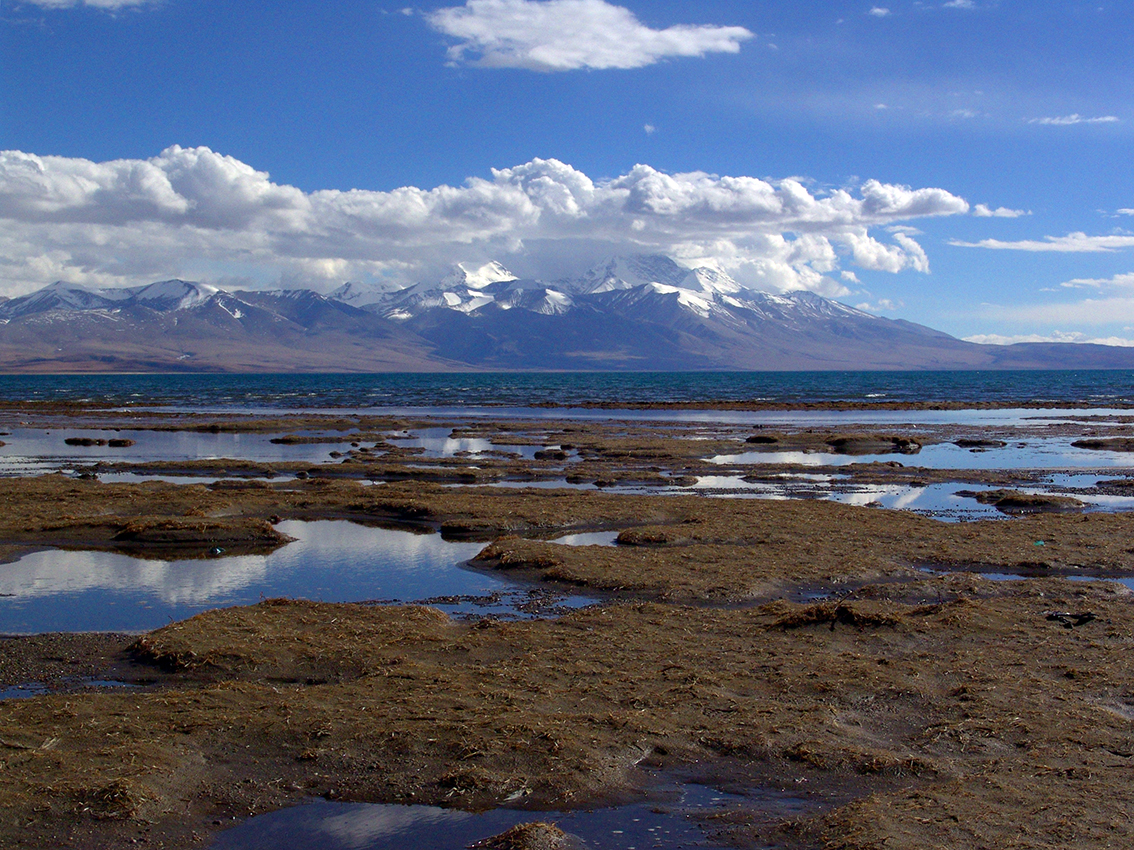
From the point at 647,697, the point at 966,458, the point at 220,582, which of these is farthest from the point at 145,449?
the point at 647,697

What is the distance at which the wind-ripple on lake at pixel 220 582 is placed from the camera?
18.8 metres

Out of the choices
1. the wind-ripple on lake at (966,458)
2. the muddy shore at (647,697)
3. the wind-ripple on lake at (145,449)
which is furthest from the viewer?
the wind-ripple on lake at (145,449)

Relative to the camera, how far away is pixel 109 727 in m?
11.9

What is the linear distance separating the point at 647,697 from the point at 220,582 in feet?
40.9

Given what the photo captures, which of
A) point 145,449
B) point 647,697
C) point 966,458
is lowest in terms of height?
point 145,449

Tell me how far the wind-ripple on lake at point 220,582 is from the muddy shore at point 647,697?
3.67ft

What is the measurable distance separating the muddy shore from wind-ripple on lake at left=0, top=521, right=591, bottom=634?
1119 millimetres

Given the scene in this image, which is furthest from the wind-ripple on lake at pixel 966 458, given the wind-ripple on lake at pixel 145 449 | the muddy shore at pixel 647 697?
the wind-ripple on lake at pixel 145 449

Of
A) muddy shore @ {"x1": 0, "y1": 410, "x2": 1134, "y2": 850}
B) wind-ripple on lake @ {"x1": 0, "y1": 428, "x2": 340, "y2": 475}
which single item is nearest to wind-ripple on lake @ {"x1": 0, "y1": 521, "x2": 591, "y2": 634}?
muddy shore @ {"x1": 0, "y1": 410, "x2": 1134, "y2": 850}

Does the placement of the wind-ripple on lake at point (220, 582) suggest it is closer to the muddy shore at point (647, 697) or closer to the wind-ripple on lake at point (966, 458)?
the muddy shore at point (647, 697)

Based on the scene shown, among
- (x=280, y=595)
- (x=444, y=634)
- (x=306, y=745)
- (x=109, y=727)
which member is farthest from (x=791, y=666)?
(x=280, y=595)

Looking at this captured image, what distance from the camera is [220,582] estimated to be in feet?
71.4

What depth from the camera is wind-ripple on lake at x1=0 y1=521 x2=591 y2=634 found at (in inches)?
741

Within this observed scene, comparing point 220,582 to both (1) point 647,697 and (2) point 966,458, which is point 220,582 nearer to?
A: (1) point 647,697
